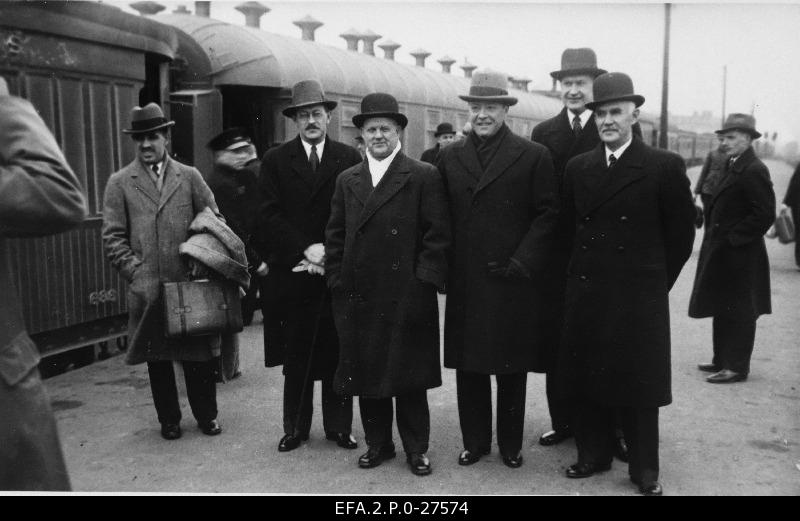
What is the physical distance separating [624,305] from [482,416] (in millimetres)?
1053

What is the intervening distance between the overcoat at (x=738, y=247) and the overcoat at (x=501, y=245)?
2588mm

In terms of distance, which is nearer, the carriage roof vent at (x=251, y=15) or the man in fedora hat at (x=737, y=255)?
the man in fedora hat at (x=737, y=255)

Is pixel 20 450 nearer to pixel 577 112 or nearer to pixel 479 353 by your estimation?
pixel 479 353

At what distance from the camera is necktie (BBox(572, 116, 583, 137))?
4.77 m

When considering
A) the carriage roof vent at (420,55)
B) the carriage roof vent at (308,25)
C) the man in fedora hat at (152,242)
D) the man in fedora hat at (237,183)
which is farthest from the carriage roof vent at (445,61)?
the man in fedora hat at (152,242)

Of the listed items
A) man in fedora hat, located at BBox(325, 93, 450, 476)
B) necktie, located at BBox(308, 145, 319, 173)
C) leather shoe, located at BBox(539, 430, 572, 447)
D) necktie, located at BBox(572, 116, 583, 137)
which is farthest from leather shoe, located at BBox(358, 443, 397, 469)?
necktie, located at BBox(572, 116, 583, 137)

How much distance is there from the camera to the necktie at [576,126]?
4.77 metres

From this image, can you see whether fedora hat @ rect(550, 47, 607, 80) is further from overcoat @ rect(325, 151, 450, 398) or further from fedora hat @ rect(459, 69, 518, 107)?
overcoat @ rect(325, 151, 450, 398)

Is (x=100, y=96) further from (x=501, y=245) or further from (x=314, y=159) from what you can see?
(x=501, y=245)

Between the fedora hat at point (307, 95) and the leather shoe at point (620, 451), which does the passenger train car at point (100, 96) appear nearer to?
the fedora hat at point (307, 95)

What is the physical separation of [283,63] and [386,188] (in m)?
6.27

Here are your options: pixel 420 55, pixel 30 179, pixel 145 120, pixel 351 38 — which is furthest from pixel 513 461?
pixel 420 55

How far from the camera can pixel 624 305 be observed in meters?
4.00

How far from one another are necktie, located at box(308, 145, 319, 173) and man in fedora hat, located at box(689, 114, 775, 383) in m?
3.44
